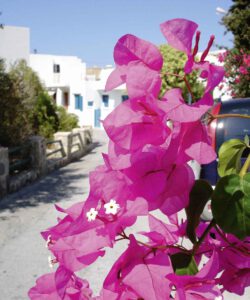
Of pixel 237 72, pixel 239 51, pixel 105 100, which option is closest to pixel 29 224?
pixel 237 72

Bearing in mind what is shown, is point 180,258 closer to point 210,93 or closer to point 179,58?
point 210,93

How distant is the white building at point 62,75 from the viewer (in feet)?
78.8

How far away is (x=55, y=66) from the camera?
26.8m

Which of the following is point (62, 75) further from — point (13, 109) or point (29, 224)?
point (29, 224)

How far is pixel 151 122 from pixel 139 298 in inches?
6.9

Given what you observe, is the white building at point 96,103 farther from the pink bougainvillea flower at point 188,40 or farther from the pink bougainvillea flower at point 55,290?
the pink bougainvillea flower at point 188,40

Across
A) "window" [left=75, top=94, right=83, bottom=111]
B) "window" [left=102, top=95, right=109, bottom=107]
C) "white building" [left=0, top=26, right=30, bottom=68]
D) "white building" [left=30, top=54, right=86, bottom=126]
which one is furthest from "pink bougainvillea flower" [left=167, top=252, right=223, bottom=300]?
"white building" [left=30, top=54, right=86, bottom=126]

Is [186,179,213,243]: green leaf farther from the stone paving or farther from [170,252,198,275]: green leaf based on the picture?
the stone paving

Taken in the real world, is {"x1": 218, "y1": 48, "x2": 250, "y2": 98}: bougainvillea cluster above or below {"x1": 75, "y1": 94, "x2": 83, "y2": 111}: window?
above

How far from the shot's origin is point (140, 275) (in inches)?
16.3

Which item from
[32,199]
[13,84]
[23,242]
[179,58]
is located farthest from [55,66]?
[23,242]

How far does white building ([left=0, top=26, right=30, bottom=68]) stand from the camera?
1869cm

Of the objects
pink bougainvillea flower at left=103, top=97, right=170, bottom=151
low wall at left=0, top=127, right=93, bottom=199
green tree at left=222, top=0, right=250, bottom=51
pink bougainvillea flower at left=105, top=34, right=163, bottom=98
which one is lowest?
low wall at left=0, top=127, right=93, bottom=199

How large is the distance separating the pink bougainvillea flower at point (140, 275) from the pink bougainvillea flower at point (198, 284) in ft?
0.04
